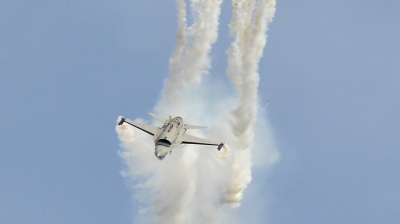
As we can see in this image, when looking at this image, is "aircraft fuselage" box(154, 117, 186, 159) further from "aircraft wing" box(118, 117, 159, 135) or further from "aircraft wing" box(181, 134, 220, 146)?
"aircraft wing" box(118, 117, 159, 135)

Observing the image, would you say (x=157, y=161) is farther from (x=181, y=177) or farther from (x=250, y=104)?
(x=250, y=104)

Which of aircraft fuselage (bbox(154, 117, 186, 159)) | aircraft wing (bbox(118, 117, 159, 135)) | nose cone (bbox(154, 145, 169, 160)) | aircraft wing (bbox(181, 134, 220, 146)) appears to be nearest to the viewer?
nose cone (bbox(154, 145, 169, 160))

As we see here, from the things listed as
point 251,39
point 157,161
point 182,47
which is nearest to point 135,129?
point 157,161

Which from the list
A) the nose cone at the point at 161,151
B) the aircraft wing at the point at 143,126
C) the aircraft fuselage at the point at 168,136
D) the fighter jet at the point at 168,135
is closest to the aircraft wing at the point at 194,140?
the fighter jet at the point at 168,135

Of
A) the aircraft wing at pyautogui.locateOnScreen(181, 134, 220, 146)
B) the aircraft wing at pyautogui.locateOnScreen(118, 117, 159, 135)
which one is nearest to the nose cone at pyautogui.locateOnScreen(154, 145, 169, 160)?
the aircraft wing at pyautogui.locateOnScreen(181, 134, 220, 146)

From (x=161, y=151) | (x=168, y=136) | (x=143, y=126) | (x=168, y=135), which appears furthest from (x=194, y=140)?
(x=143, y=126)

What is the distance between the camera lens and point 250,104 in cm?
14075

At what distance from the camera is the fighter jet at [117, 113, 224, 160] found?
13612 centimetres

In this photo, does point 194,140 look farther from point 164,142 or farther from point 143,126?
point 143,126

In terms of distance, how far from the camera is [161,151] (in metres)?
135

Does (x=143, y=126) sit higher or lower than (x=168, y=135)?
higher

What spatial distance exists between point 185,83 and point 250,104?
528 inches

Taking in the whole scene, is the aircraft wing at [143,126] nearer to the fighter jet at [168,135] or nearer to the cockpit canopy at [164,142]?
the fighter jet at [168,135]

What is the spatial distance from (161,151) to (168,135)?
3.60 meters
